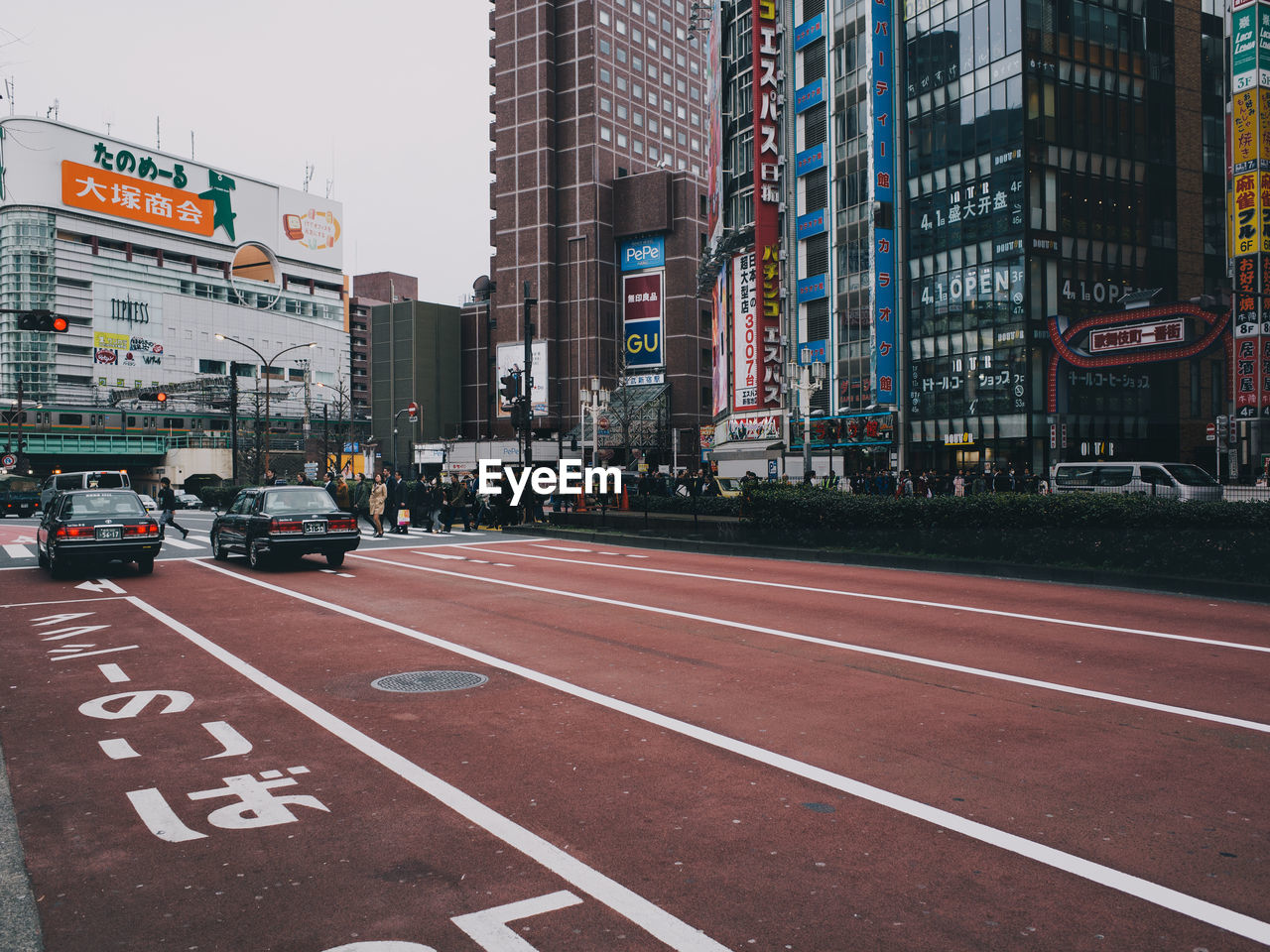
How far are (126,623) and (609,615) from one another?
6.31 m

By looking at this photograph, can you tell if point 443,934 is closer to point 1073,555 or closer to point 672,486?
point 1073,555

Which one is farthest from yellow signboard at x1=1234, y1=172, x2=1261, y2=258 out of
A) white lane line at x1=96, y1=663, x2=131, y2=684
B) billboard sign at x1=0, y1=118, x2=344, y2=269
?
billboard sign at x1=0, y1=118, x2=344, y2=269

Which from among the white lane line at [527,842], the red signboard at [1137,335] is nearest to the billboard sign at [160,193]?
the red signboard at [1137,335]

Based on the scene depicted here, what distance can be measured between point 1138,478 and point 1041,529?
1245cm

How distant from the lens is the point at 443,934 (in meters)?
3.91

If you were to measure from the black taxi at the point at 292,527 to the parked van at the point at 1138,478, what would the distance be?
17909 millimetres

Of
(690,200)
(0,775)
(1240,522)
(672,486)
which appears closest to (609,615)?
(0,775)

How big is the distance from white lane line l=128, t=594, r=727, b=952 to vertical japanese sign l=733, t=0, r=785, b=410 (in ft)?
162

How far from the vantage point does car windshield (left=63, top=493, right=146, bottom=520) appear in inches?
710

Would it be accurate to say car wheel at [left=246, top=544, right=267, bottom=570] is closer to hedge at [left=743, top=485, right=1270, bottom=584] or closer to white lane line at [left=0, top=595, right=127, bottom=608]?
white lane line at [left=0, top=595, right=127, bottom=608]

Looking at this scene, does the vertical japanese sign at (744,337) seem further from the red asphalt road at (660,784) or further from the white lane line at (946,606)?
the red asphalt road at (660,784)

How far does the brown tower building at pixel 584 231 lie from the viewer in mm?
88750

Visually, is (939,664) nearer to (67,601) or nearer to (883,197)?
(67,601)

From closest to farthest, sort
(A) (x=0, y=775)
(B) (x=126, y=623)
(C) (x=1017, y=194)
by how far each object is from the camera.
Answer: (A) (x=0, y=775), (B) (x=126, y=623), (C) (x=1017, y=194)
